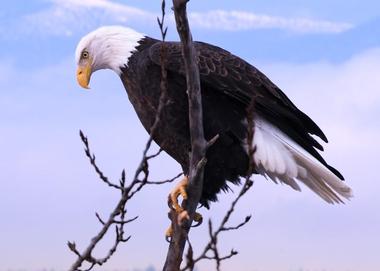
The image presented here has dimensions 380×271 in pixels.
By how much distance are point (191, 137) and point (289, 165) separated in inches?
50.6

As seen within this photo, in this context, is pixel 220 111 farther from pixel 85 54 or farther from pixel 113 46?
pixel 85 54

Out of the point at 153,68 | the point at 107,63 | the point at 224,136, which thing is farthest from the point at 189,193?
the point at 107,63

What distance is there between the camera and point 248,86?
14.0 feet

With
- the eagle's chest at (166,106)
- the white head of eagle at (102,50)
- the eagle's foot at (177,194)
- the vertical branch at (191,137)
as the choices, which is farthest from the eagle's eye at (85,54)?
the vertical branch at (191,137)

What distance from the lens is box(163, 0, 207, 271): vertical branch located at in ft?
9.55

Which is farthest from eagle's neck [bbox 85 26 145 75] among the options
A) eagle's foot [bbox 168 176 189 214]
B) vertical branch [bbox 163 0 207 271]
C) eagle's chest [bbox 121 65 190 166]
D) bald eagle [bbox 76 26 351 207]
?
vertical branch [bbox 163 0 207 271]

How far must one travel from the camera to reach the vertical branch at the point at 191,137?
291 centimetres

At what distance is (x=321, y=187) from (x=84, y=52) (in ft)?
6.06

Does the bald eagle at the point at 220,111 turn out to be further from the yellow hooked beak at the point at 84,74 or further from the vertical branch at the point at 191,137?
the vertical branch at the point at 191,137

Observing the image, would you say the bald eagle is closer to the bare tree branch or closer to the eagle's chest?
the eagle's chest

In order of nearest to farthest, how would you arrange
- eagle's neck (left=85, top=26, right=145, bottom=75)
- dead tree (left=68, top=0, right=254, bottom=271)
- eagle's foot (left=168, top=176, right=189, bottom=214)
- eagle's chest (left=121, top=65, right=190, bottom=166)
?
dead tree (left=68, top=0, right=254, bottom=271) < eagle's foot (left=168, top=176, right=189, bottom=214) < eagle's chest (left=121, top=65, right=190, bottom=166) < eagle's neck (left=85, top=26, right=145, bottom=75)

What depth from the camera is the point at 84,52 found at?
4.65 meters

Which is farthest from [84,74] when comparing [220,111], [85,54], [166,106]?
[220,111]

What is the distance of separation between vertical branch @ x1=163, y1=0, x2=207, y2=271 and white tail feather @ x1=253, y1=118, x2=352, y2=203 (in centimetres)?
56
